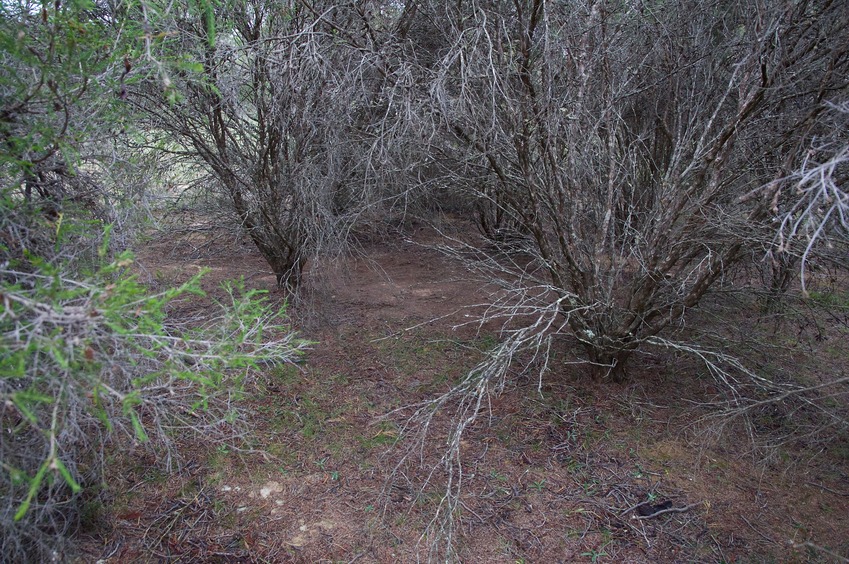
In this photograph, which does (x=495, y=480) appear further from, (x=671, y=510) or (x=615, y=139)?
(x=615, y=139)

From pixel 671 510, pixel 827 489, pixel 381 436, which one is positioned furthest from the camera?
pixel 381 436

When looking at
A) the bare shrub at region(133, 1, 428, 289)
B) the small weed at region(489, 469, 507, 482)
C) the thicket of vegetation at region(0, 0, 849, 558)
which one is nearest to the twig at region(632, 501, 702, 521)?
the small weed at region(489, 469, 507, 482)

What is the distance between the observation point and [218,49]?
4082 millimetres

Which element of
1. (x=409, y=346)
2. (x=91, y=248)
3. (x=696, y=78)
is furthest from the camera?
(x=409, y=346)

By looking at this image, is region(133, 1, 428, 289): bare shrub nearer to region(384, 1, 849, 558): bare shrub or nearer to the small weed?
region(384, 1, 849, 558): bare shrub

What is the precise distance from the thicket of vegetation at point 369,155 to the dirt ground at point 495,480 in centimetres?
29

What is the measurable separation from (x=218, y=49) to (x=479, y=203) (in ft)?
12.9

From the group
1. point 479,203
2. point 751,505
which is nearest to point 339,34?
point 479,203

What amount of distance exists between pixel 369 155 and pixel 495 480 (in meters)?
2.28

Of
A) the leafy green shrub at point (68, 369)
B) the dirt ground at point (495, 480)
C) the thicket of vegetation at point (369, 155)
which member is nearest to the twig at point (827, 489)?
the dirt ground at point (495, 480)

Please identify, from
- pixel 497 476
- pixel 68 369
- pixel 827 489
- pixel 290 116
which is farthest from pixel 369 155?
pixel 827 489

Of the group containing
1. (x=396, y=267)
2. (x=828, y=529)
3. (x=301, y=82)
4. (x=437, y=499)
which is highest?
(x=301, y=82)

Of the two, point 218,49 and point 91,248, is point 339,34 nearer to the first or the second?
point 218,49

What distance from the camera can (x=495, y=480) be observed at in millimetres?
3604
